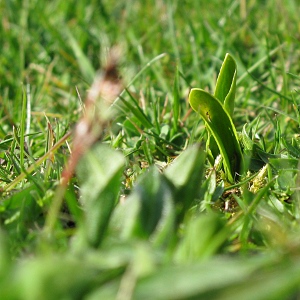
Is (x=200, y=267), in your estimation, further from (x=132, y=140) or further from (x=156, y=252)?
(x=132, y=140)

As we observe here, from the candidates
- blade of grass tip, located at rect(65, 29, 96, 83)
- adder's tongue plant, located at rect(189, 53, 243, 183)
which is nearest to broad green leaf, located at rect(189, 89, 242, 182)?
adder's tongue plant, located at rect(189, 53, 243, 183)

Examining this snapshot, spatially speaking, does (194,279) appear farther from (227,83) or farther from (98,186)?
(227,83)

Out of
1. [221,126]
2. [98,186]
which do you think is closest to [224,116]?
[221,126]

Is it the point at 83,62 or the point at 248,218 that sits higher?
the point at 248,218

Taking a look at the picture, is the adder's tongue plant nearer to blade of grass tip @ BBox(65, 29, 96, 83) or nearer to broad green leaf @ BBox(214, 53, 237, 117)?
broad green leaf @ BBox(214, 53, 237, 117)

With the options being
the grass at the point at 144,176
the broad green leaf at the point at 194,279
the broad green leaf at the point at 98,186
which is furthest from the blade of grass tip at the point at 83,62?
the broad green leaf at the point at 194,279

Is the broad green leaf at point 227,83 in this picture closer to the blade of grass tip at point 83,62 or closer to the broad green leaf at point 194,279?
the broad green leaf at point 194,279

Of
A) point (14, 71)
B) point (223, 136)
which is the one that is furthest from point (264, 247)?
point (14, 71)
